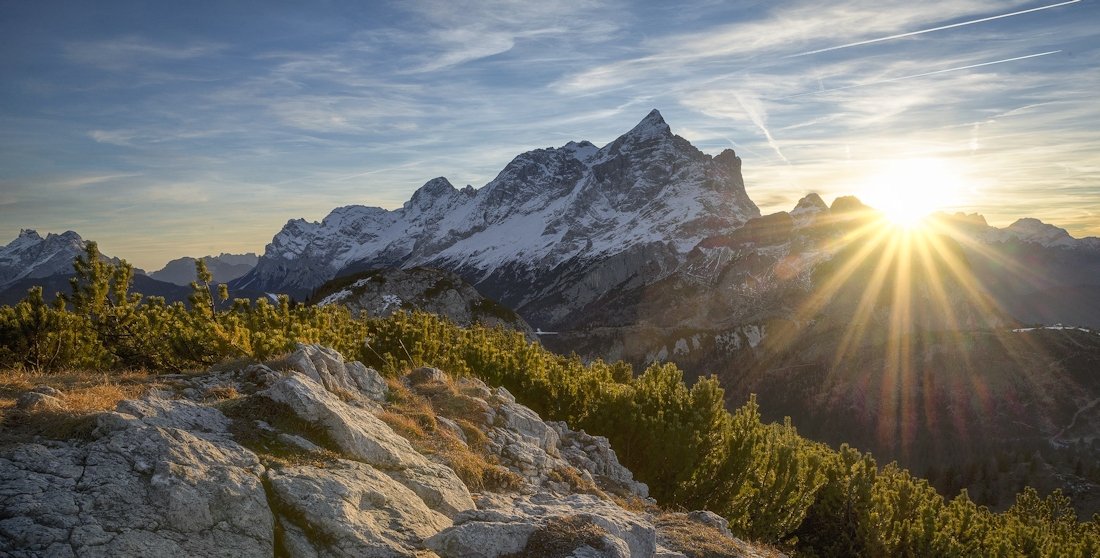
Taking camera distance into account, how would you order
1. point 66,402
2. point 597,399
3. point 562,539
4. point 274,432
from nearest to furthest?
point 562,539, point 66,402, point 274,432, point 597,399

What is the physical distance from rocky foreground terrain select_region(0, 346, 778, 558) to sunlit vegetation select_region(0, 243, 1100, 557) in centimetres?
217

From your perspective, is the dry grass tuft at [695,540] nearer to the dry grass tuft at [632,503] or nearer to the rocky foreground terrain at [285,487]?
the rocky foreground terrain at [285,487]

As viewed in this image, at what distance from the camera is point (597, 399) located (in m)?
28.1

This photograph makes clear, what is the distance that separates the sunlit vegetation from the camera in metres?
17.0

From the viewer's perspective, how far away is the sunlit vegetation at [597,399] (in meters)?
17.0

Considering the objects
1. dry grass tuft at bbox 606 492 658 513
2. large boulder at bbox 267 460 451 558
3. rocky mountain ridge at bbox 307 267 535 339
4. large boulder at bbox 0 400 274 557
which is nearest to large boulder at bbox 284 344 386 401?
large boulder at bbox 267 460 451 558

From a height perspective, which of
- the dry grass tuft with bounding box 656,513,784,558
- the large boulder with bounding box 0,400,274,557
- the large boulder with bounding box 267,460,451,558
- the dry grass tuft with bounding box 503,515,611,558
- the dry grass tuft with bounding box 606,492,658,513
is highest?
the large boulder with bounding box 0,400,274,557

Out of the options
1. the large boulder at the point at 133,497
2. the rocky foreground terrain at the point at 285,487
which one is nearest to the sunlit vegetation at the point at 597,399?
the rocky foreground terrain at the point at 285,487

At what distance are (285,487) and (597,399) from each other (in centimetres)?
1958

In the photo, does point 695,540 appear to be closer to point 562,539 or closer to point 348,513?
point 562,539

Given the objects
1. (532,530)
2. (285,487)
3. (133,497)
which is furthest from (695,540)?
(133,497)

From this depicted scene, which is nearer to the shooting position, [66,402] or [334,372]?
[66,402]

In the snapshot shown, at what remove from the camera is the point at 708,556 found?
1260cm

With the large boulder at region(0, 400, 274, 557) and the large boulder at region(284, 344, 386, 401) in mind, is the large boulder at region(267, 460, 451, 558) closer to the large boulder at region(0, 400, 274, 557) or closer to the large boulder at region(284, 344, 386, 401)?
the large boulder at region(0, 400, 274, 557)
